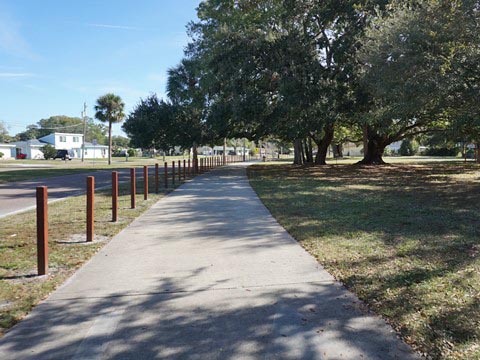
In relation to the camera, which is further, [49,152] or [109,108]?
[49,152]

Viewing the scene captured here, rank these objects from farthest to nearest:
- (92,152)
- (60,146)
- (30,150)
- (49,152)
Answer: (92,152), (60,146), (30,150), (49,152)

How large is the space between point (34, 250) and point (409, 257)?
5477 mm

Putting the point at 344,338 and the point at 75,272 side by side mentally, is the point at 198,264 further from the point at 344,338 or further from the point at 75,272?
the point at 344,338

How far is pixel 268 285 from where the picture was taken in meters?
4.71

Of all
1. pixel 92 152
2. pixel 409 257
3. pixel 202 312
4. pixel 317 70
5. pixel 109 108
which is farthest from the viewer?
pixel 92 152

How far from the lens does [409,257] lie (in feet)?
18.4

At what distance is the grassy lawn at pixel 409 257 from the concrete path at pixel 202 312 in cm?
27

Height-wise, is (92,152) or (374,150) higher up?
(92,152)

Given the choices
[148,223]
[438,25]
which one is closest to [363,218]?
[148,223]

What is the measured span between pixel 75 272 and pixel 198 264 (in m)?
1.56

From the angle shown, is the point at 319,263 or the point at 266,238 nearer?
the point at 319,263

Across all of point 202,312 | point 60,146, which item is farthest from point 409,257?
point 60,146

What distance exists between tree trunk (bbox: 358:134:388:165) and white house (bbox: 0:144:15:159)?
211 ft

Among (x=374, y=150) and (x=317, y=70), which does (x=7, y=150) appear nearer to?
(x=374, y=150)
